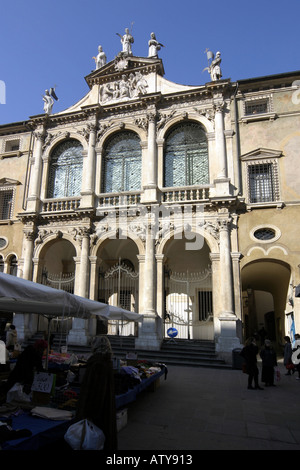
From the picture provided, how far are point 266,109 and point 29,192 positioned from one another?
1344cm

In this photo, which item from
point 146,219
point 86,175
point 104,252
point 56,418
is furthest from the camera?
point 104,252

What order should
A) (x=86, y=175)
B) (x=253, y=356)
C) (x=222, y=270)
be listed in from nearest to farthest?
1. (x=253, y=356)
2. (x=222, y=270)
3. (x=86, y=175)

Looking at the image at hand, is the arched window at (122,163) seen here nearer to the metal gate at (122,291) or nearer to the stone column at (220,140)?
the stone column at (220,140)

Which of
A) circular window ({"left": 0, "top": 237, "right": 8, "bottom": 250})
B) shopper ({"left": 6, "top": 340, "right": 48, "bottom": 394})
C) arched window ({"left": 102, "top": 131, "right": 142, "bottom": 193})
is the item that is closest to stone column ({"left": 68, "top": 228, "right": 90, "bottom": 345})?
arched window ({"left": 102, "top": 131, "right": 142, "bottom": 193})

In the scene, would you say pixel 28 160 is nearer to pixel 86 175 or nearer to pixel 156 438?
pixel 86 175

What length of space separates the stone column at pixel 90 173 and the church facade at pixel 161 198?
73 mm

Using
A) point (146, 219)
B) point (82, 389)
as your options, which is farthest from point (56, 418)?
point (146, 219)

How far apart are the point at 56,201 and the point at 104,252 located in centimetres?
392

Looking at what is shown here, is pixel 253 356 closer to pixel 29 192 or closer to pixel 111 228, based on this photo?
pixel 111 228

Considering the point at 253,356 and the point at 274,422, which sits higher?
the point at 253,356

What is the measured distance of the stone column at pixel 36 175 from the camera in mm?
18391

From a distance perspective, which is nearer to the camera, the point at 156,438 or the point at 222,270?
the point at 156,438

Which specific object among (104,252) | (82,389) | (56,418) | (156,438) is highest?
(104,252)

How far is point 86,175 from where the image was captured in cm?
1786
